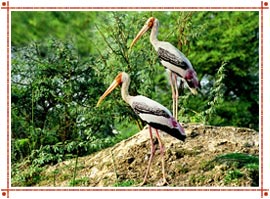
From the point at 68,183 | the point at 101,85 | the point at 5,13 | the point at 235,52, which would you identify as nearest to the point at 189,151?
the point at 68,183

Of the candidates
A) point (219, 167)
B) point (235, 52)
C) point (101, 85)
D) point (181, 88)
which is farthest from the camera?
point (235, 52)

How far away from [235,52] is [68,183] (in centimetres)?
434

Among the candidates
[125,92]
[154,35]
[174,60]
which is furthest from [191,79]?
[125,92]

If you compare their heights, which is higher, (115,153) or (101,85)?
(101,85)

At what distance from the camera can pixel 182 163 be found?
17.7 ft

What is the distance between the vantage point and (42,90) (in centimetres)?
630

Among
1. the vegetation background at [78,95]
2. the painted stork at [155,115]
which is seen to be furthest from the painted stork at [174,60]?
the vegetation background at [78,95]

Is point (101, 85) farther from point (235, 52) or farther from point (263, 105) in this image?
point (235, 52)

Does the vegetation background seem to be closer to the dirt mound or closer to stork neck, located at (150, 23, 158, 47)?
the dirt mound

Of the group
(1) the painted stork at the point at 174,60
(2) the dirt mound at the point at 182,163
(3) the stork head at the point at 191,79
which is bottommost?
(2) the dirt mound at the point at 182,163

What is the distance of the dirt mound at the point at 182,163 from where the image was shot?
17.1 feet

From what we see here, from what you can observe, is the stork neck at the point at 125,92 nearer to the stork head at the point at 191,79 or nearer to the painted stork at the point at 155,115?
the painted stork at the point at 155,115

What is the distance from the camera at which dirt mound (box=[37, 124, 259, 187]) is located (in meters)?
5.22

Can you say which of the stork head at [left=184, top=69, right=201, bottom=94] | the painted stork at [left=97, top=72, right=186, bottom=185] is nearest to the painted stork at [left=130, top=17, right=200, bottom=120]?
the stork head at [left=184, top=69, right=201, bottom=94]
